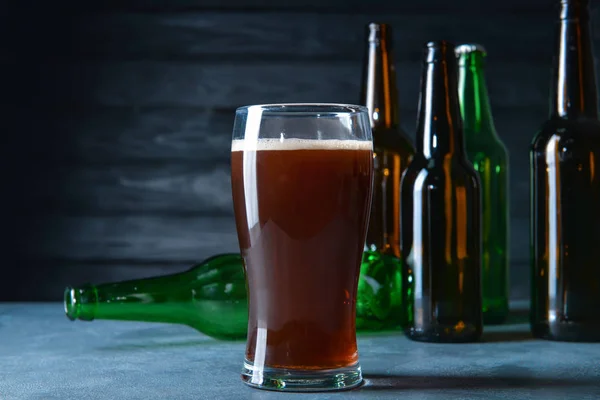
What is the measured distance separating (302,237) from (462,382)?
249 millimetres

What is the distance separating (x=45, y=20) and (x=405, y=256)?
105 cm

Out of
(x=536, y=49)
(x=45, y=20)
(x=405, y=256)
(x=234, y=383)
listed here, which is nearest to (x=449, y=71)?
(x=405, y=256)

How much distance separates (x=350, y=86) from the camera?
181cm

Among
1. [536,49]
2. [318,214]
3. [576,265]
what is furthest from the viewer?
[536,49]

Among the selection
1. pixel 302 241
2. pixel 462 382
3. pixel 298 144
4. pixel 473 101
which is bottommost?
pixel 462 382

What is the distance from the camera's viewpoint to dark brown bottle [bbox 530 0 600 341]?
114 centimetres

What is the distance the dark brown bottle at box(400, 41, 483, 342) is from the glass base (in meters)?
0.30

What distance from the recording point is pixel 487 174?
1.43 meters

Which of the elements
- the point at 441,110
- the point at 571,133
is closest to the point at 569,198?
the point at 571,133

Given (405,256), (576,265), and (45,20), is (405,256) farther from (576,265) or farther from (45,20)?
(45,20)

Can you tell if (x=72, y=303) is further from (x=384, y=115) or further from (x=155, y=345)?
(x=384, y=115)

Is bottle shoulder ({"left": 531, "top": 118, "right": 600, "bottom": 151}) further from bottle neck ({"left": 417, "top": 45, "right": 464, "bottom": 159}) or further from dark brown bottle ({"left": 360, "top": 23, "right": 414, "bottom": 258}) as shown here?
dark brown bottle ({"left": 360, "top": 23, "right": 414, "bottom": 258})

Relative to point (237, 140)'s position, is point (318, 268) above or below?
below

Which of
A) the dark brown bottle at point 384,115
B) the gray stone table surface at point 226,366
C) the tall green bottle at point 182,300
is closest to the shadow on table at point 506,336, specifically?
the gray stone table surface at point 226,366
